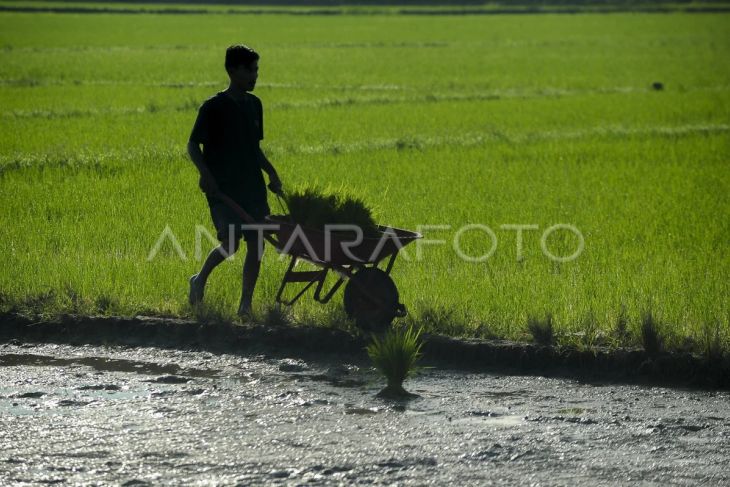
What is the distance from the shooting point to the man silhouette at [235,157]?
7.04 meters

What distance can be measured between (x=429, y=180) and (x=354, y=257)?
7088 millimetres

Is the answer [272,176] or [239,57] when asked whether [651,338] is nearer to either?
[272,176]

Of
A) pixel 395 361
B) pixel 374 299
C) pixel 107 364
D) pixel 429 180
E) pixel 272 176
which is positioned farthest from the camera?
pixel 429 180

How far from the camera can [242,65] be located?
276 inches

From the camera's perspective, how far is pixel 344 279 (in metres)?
6.99

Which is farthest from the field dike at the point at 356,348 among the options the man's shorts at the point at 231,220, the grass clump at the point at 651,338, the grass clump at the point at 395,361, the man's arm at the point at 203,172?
the man's arm at the point at 203,172

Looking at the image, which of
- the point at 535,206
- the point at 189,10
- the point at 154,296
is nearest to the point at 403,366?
the point at 154,296

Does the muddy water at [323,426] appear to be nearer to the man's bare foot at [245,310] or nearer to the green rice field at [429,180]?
the man's bare foot at [245,310]

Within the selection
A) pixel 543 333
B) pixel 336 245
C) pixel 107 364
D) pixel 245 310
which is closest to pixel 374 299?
pixel 336 245

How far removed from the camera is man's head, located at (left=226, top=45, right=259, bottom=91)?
698 centimetres

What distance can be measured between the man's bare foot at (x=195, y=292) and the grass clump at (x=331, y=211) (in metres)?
0.84

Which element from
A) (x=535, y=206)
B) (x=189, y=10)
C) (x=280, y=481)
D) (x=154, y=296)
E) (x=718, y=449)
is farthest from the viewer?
(x=189, y=10)

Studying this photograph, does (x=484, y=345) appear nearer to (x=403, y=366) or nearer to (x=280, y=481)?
(x=403, y=366)

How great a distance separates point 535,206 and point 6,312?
598cm
